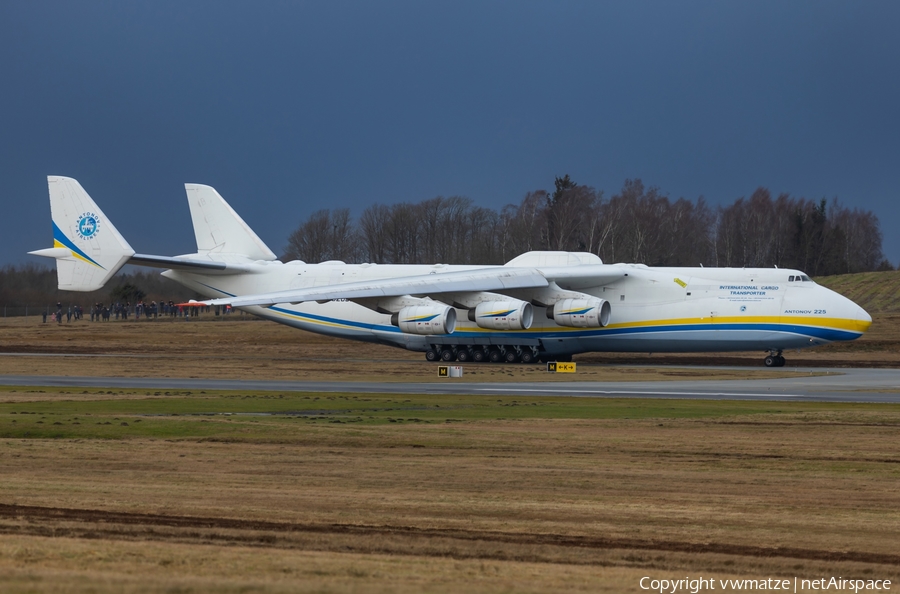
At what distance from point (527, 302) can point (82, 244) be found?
642 inches

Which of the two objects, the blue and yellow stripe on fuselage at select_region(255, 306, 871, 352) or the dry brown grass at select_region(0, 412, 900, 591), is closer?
the dry brown grass at select_region(0, 412, 900, 591)

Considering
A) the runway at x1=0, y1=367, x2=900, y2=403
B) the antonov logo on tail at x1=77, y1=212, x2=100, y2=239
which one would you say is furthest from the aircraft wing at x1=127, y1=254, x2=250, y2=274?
the runway at x1=0, y1=367, x2=900, y2=403

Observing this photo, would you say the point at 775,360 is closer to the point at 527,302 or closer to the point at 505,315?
the point at 527,302

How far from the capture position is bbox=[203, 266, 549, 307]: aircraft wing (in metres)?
34.1

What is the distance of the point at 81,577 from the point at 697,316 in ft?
101

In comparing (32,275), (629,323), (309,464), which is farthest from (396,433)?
(32,275)

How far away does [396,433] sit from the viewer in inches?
631

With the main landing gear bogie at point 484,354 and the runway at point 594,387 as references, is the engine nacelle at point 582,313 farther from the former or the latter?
the runway at point 594,387

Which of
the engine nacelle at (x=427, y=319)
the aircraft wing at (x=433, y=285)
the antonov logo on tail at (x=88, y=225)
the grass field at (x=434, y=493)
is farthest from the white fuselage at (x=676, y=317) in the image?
the grass field at (x=434, y=493)

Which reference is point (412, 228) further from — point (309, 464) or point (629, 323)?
point (309, 464)

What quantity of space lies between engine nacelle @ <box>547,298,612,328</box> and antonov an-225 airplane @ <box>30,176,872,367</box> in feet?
0.14

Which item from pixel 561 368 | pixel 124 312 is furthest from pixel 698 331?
pixel 124 312

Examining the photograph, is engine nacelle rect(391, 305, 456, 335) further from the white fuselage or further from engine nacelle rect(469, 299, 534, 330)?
the white fuselage

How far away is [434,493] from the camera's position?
1072 cm
